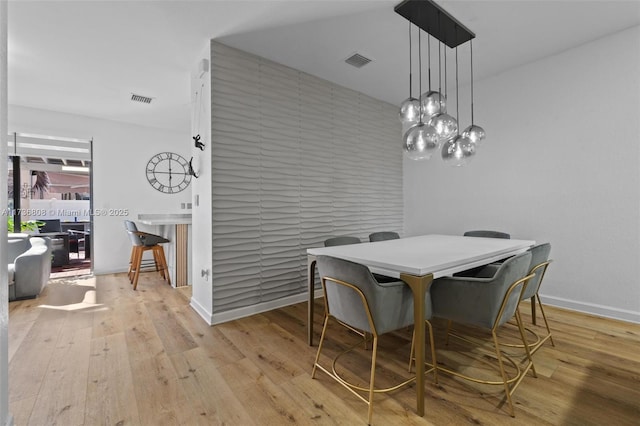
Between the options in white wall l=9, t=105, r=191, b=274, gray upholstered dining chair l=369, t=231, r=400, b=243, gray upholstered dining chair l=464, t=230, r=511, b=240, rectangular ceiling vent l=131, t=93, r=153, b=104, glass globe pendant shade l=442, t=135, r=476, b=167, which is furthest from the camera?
white wall l=9, t=105, r=191, b=274

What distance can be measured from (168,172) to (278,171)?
3.54 meters

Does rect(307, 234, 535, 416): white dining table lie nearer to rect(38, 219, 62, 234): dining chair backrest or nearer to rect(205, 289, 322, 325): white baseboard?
rect(205, 289, 322, 325): white baseboard

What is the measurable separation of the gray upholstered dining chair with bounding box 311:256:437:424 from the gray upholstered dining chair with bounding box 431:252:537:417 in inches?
5.1

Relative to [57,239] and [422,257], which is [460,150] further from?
[57,239]

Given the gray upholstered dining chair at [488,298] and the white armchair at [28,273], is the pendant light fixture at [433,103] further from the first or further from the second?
the white armchair at [28,273]

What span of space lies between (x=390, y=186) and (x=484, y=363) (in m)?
3.02

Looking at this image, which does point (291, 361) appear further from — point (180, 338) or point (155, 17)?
point (155, 17)

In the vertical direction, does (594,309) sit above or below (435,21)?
below

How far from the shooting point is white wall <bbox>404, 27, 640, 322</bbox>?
9.16ft

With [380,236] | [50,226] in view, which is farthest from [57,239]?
[380,236]

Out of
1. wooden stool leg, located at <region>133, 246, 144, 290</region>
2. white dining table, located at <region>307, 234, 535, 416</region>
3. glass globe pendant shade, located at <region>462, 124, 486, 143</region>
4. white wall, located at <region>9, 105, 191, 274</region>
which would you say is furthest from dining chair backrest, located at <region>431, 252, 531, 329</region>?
white wall, located at <region>9, 105, 191, 274</region>

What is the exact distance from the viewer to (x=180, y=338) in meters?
2.47

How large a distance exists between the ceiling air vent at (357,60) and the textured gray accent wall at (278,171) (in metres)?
0.53

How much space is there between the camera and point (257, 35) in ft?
9.01
